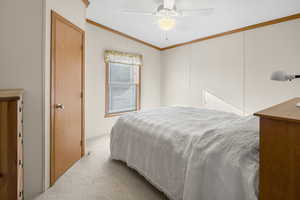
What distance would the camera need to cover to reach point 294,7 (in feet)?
8.09

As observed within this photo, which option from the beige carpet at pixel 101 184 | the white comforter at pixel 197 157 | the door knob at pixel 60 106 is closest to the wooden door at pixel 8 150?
the beige carpet at pixel 101 184

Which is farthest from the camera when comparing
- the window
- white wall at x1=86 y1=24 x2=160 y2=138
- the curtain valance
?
the window

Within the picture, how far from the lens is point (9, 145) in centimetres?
137

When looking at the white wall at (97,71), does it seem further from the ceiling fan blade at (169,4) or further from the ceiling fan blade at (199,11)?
the ceiling fan blade at (199,11)

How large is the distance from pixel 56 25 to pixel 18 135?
1331mm

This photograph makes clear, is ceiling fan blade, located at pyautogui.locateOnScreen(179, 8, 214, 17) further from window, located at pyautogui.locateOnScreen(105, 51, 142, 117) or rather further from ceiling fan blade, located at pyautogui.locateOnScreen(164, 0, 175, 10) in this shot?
window, located at pyautogui.locateOnScreen(105, 51, 142, 117)

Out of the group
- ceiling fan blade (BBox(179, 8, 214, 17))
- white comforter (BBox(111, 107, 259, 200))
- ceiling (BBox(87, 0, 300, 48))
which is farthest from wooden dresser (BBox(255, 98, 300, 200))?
ceiling (BBox(87, 0, 300, 48))

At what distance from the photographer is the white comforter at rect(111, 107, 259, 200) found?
1.05 metres

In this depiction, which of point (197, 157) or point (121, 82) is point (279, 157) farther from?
point (121, 82)

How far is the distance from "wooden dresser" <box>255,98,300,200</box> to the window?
3.62 m

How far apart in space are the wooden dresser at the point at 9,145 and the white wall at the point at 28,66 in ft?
1.02

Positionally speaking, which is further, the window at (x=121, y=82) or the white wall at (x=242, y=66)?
the window at (x=121, y=82)

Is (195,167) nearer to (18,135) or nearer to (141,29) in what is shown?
(18,135)

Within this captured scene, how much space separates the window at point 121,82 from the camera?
402 cm
